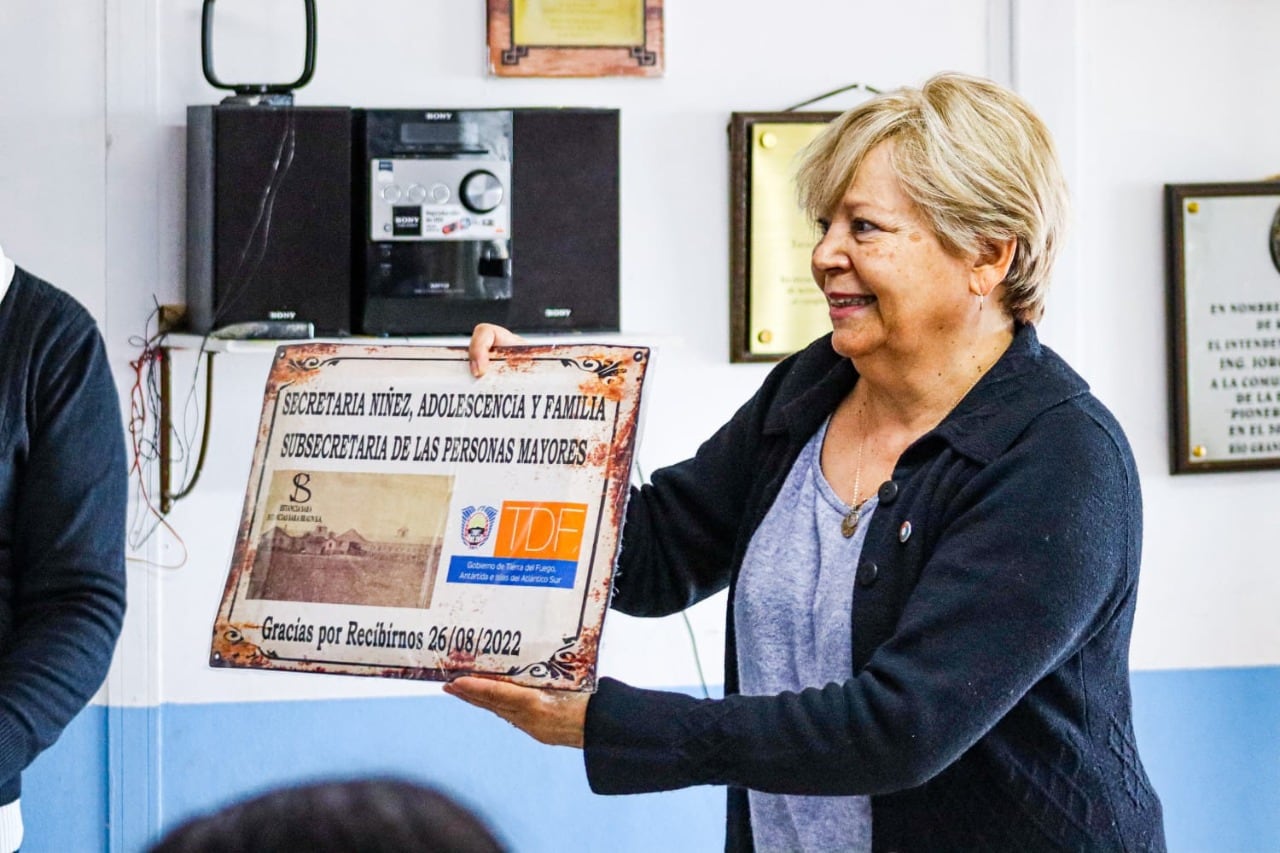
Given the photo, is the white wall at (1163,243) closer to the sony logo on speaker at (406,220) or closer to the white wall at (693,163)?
the white wall at (693,163)

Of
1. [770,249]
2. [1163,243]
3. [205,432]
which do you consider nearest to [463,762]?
[205,432]

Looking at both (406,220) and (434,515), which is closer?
(434,515)

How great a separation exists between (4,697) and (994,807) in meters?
0.94

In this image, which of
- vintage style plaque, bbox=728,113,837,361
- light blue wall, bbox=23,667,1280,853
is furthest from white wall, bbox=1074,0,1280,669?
vintage style plaque, bbox=728,113,837,361

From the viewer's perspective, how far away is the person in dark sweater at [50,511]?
1.37m

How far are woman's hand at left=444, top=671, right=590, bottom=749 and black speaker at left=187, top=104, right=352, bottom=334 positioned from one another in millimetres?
1156

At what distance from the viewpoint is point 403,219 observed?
87.3 inches

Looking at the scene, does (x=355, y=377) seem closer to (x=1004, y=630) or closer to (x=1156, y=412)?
(x=1004, y=630)

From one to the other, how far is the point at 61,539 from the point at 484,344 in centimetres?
47

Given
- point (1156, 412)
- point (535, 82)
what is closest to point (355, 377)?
point (535, 82)

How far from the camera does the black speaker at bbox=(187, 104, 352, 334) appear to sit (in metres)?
2.19

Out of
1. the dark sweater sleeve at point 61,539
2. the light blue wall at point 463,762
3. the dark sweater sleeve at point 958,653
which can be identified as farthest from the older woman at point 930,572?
the light blue wall at point 463,762

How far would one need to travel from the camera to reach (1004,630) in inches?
43.5

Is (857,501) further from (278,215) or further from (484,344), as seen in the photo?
(278,215)
